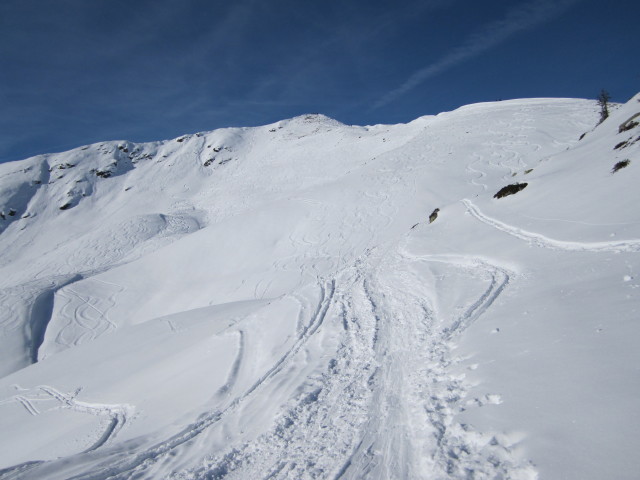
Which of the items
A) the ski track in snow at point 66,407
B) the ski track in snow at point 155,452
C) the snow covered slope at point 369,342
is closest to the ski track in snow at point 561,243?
the snow covered slope at point 369,342

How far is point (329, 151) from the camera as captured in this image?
181ft

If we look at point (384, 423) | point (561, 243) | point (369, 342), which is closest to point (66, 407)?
point (369, 342)

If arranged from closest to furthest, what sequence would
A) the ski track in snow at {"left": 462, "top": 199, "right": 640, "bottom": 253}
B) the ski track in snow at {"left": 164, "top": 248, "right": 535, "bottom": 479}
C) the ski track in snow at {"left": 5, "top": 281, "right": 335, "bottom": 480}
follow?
1. the ski track in snow at {"left": 164, "top": 248, "right": 535, "bottom": 479}
2. the ski track in snow at {"left": 5, "top": 281, "right": 335, "bottom": 480}
3. the ski track in snow at {"left": 462, "top": 199, "right": 640, "bottom": 253}

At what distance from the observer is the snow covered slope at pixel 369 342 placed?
4.14 metres

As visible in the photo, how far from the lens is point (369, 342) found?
770 cm

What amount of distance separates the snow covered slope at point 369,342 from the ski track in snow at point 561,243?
7cm

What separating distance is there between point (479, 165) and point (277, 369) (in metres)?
25.0

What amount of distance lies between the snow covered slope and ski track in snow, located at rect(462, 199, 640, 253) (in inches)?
2.6

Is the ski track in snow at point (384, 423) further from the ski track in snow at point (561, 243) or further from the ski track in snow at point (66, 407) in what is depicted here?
the ski track in snow at point (66, 407)

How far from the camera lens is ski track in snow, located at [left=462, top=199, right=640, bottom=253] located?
7292mm

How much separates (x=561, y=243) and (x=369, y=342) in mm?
5941

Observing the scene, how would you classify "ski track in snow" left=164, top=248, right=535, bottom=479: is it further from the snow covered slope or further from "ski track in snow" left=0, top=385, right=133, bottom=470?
"ski track in snow" left=0, top=385, right=133, bottom=470

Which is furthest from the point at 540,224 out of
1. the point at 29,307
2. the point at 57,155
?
the point at 57,155

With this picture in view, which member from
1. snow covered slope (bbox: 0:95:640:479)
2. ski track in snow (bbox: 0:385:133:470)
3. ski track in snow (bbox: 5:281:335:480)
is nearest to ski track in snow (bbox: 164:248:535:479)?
snow covered slope (bbox: 0:95:640:479)
